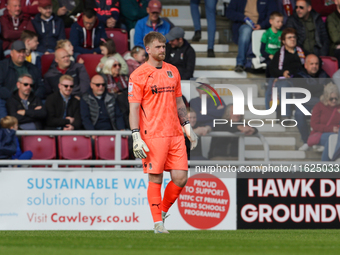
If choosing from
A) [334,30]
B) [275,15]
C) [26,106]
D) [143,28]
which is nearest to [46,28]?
[143,28]

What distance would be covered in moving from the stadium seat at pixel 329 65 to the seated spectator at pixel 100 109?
407cm

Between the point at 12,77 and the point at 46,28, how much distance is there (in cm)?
163

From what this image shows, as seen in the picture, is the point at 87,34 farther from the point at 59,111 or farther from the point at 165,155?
the point at 165,155

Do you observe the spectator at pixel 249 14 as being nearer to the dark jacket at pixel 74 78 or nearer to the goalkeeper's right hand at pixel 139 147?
the dark jacket at pixel 74 78

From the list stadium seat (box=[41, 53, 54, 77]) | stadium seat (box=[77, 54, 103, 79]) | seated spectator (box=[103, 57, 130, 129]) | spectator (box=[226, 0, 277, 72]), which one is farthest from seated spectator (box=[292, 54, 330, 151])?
stadium seat (box=[41, 53, 54, 77])

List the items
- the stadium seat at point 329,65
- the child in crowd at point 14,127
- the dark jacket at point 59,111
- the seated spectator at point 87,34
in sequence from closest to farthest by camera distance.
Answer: the child in crowd at point 14,127, the dark jacket at point 59,111, the stadium seat at point 329,65, the seated spectator at point 87,34

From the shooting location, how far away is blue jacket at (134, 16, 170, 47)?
12.2 m

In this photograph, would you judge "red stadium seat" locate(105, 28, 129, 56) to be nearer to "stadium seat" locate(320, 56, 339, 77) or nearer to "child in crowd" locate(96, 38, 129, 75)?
"child in crowd" locate(96, 38, 129, 75)

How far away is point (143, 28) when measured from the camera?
40.0ft

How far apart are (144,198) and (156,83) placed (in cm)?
323

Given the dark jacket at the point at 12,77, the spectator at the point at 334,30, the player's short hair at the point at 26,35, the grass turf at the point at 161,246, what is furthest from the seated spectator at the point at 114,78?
the grass turf at the point at 161,246

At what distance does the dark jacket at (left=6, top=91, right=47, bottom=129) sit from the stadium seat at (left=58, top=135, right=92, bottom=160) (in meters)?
0.53

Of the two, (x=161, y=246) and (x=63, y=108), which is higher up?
(x=63, y=108)

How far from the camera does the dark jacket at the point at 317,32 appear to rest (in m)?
12.5
